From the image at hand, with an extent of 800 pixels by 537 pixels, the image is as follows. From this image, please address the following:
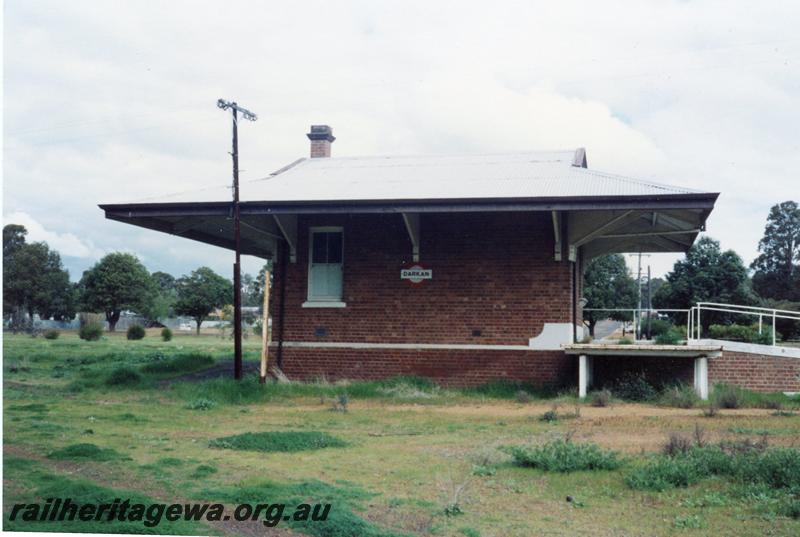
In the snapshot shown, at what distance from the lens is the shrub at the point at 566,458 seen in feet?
30.0

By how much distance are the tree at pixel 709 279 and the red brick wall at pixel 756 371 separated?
101 ft

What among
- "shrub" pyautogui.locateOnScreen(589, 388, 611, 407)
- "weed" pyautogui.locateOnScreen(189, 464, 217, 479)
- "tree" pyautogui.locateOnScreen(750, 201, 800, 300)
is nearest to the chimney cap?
"shrub" pyautogui.locateOnScreen(589, 388, 611, 407)

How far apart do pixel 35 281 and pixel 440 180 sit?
57.6 metres

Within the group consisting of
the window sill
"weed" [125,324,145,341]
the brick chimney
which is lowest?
"weed" [125,324,145,341]

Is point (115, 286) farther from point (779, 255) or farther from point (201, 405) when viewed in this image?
point (201, 405)

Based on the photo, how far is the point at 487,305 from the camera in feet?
57.7

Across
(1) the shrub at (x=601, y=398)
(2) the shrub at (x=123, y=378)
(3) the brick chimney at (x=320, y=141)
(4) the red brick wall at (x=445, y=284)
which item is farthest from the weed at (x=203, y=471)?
(3) the brick chimney at (x=320, y=141)

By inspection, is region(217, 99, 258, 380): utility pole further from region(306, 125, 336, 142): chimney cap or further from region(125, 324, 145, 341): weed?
region(125, 324, 145, 341): weed

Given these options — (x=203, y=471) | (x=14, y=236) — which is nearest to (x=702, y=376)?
(x=203, y=471)

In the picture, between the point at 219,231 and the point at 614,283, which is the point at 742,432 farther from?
the point at 614,283

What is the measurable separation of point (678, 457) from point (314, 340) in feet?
34.6

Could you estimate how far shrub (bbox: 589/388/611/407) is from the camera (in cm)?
1512

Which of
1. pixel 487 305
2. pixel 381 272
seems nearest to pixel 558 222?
pixel 487 305

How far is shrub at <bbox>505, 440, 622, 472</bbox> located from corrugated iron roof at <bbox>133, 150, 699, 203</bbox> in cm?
711
